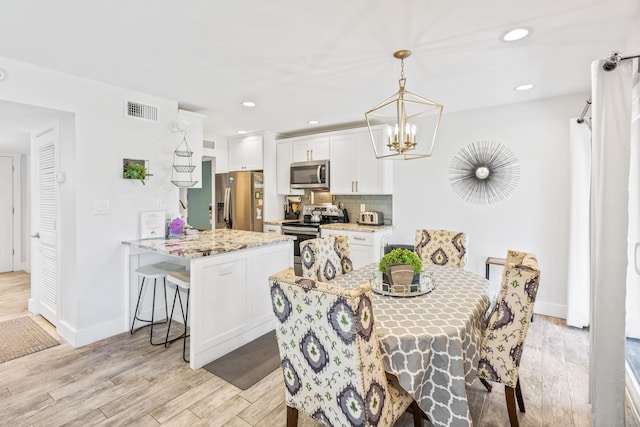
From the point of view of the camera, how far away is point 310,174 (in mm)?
5031

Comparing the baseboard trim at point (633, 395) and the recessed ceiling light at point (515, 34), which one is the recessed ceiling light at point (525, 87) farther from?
the baseboard trim at point (633, 395)

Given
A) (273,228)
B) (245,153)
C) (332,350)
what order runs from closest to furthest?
(332,350), (273,228), (245,153)

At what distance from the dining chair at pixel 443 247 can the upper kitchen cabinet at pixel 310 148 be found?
224 cm

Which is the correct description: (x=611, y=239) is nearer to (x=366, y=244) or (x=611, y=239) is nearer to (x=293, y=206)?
(x=366, y=244)

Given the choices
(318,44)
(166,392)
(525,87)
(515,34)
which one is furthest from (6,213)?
(525,87)

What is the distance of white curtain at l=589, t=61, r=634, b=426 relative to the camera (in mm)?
1645

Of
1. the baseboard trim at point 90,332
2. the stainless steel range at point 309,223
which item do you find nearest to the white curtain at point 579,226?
the stainless steel range at point 309,223

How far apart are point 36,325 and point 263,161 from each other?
11.3ft

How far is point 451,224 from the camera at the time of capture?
13.8ft

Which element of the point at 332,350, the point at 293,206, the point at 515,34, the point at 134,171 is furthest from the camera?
the point at 293,206

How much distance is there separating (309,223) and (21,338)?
3.46 m

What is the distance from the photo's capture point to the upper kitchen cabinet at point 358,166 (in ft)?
14.7

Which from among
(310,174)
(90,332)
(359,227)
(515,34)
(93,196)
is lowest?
(90,332)

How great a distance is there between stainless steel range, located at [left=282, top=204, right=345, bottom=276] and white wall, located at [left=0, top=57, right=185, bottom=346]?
7.03 feet
